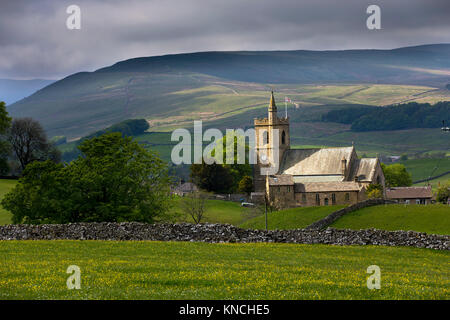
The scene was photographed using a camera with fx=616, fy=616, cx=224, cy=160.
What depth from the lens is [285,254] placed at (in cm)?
3250

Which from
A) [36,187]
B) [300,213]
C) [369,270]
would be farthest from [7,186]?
[369,270]

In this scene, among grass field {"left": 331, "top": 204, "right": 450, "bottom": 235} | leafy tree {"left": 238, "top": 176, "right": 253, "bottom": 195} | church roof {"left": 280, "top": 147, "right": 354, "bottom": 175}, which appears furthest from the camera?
leafy tree {"left": 238, "top": 176, "right": 253, "bottom": 195}

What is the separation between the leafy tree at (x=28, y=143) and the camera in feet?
379

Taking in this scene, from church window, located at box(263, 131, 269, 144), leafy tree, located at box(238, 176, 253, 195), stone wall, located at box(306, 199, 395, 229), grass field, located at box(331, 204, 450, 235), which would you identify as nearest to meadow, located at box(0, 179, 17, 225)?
stone wall, located at box(306, 199, 395, 229)

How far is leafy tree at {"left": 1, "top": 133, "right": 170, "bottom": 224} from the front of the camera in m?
54.7

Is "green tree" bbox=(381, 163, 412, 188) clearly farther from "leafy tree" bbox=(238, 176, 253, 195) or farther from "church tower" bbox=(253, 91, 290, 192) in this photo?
"leafy tree" bbox=(238, 176, 253, 195)

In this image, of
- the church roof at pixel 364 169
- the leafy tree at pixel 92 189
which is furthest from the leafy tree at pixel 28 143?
the church roof at pixel 364 169

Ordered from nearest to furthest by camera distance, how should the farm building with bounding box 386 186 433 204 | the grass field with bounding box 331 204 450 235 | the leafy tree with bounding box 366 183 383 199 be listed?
1. the grass field with bounding box 331 204 450 235
2. the leafy tree with bounding box 366 183 383 199
3. the farm building with bounding box 386 186 433 204

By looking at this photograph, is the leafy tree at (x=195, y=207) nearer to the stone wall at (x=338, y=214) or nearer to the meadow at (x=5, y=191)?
the meadow at (x=5, y=191)

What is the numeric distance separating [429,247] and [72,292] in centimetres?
2608

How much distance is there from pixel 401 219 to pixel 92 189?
27843 mm

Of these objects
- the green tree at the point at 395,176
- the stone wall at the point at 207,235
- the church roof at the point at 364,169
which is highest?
the stone wall at the point at 207,235

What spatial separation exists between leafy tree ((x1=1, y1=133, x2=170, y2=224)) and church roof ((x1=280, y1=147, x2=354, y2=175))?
58299 millimetres

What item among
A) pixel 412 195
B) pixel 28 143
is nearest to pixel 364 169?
pixel 412 195
